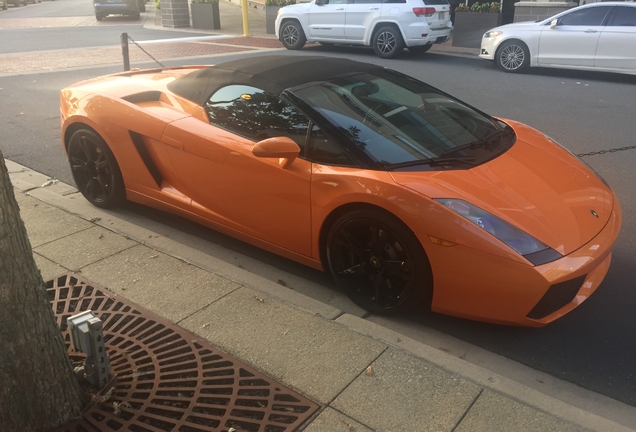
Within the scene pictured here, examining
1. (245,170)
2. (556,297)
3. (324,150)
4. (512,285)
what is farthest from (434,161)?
(245,170)

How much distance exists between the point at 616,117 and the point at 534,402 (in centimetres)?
Result: 700

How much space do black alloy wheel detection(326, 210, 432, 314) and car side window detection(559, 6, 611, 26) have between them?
403 inches

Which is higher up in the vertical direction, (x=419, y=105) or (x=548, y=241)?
(x=419, y=105)

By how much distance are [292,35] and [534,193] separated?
13.8 m

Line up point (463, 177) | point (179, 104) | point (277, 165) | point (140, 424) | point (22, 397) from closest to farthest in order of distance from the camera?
point (22, 397) → point (140, 424) → point (463, 177) → point (277, 165) → point (179, 104)

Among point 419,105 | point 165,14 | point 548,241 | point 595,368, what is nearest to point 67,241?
point 419,105

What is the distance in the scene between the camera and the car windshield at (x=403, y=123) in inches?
143

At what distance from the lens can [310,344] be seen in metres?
3.21

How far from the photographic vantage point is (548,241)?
313cm

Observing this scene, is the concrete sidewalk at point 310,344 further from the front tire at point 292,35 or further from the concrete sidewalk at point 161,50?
the front tire at point 292,35

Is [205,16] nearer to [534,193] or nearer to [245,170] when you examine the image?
[245,170]

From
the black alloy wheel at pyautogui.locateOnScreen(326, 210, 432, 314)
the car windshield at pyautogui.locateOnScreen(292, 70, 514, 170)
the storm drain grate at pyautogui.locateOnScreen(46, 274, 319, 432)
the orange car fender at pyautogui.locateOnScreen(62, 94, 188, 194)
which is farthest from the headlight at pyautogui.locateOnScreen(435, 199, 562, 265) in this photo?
the orange car fender at pyautogui.locateOnScreen(62, 94, 188, 194)

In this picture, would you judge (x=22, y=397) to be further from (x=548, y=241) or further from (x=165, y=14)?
(x=165, y=14)

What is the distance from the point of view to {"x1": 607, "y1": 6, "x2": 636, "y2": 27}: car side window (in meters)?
11.2
